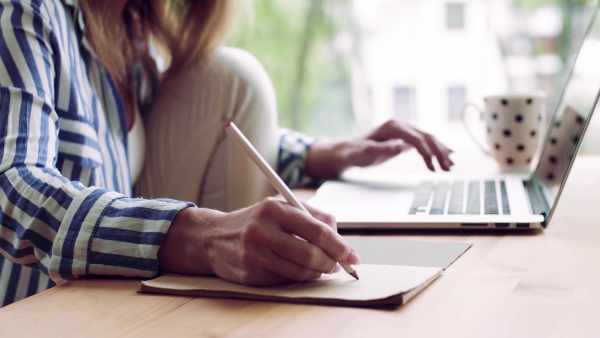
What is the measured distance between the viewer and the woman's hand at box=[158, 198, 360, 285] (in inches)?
25.0

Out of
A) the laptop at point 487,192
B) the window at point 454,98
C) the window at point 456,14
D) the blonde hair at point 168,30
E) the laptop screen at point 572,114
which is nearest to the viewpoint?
the laptop at point 487,192

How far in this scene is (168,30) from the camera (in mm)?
1286

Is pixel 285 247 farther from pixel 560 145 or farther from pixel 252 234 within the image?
pixel 560 145

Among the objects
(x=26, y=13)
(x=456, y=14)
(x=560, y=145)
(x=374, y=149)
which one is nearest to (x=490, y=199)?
(x=560, y=145)

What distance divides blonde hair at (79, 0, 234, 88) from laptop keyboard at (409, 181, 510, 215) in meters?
0.43

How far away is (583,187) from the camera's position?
1.14m

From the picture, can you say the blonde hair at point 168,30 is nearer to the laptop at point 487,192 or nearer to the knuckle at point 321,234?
the laptop at point 487,192

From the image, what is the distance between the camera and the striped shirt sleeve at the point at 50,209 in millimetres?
704

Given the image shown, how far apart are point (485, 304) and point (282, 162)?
71 centimetres

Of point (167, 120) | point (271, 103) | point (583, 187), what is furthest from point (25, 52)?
point (583, 187)

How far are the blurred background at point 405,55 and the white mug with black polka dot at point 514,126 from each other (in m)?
1.79

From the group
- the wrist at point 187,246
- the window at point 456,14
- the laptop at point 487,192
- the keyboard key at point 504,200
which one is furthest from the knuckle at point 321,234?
the window at point 456,14

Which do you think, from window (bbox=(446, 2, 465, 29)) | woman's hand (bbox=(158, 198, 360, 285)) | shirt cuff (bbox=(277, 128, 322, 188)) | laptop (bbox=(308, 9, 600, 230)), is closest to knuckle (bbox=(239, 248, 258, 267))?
woman's hand (bbox=(158, 198, 360, 285))

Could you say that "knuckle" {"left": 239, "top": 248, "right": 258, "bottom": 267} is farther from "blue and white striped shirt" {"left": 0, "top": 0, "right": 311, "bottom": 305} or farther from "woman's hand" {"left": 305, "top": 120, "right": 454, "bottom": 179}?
"woman's hand" {"left": 305, "top": 120, "right": 454, "bottom": 179}
